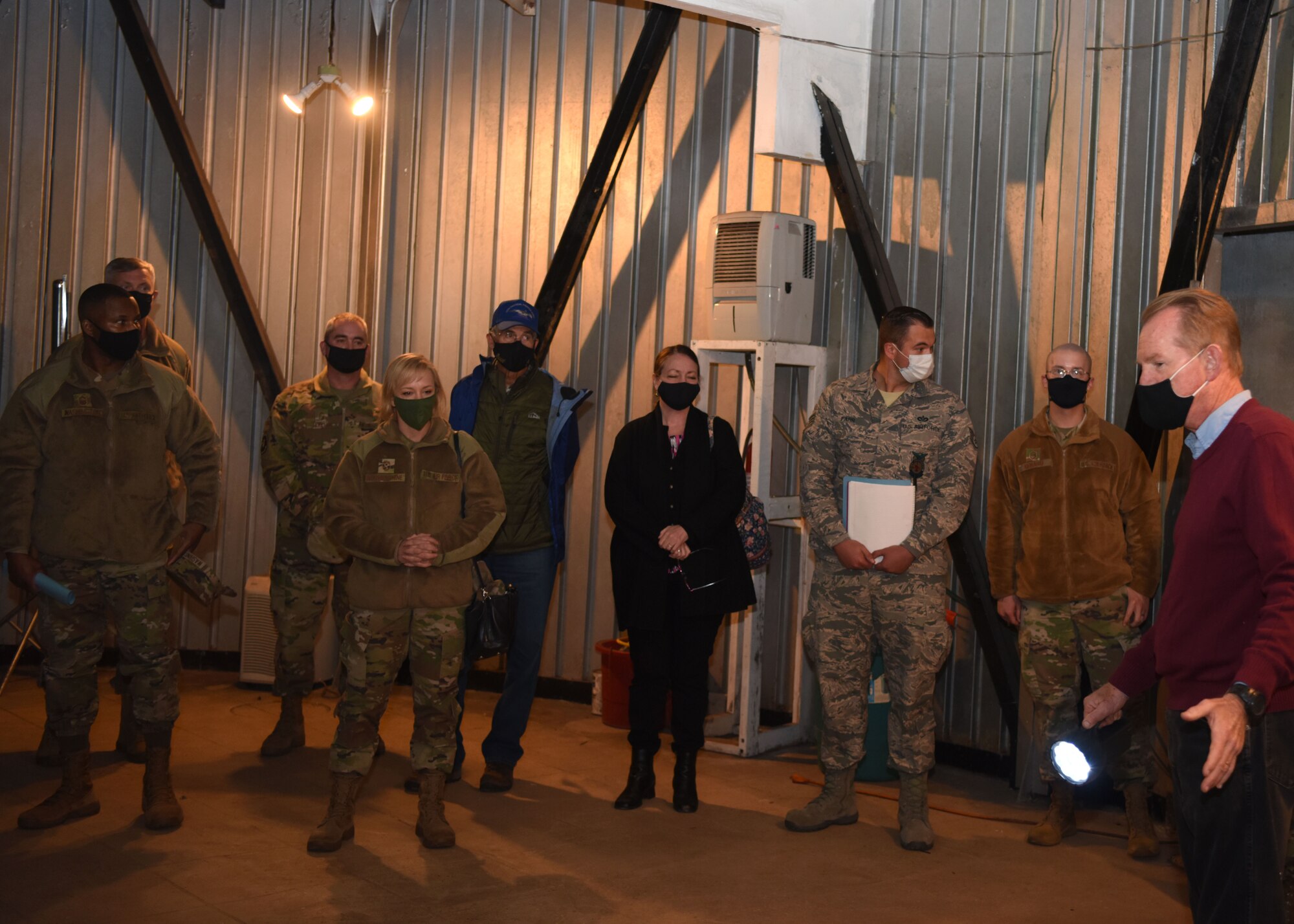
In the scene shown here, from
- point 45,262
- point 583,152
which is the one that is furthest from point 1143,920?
point 45,262

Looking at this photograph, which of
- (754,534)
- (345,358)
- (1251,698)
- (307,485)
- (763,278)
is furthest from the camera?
(763,278)

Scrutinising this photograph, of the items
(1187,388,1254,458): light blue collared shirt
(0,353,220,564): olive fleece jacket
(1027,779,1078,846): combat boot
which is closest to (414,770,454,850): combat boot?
(0,353,220,564): olive fleece jacket

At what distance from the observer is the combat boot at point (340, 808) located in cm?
411

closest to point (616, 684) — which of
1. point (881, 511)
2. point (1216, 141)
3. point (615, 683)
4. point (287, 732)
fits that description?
point (615, 683)

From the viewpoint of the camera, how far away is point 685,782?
185 inches

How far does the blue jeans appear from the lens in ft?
16.1

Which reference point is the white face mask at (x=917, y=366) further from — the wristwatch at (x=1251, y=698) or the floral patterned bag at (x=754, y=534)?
the wristwatch at (x=1251, y=698)

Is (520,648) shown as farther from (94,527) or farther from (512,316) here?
(94,527)

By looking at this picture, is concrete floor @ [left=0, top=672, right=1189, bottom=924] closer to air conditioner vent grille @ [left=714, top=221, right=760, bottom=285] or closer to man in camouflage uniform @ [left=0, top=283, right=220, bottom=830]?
man in camouflage uniform @ [left=0, top=283, right=220, bottom=830]

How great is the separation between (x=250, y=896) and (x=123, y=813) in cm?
99

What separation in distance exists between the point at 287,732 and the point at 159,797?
40.7 inches

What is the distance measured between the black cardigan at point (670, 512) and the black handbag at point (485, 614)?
0.50m

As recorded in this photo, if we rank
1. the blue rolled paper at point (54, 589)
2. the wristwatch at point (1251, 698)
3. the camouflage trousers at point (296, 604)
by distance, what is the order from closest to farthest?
the wristwatch at point (1251, 698), the blue rolled paper at point (54, 589), the camouflage trousers at point (296, 604)

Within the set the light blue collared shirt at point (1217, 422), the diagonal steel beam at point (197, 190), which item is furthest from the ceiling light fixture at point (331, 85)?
the light blue collared shirt at point (1217, 422)
